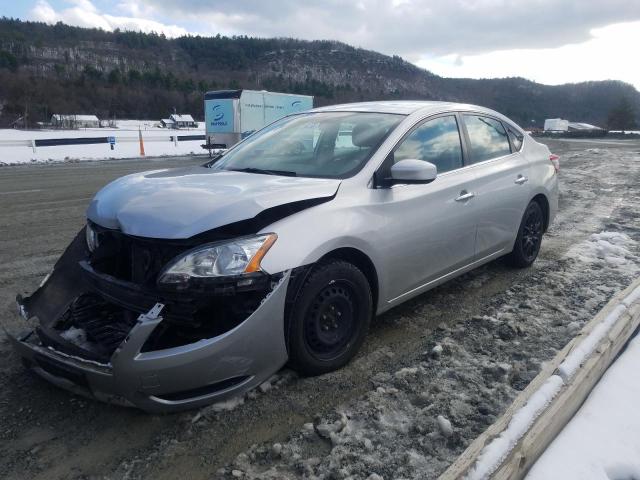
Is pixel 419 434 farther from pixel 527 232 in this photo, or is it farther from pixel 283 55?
pixel 283 55

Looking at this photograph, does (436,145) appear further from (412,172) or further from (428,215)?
(412,172)

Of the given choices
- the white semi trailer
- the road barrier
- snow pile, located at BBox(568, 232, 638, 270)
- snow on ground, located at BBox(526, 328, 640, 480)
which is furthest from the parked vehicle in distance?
the white semi trailer

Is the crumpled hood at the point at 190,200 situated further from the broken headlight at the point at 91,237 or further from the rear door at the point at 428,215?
the rear door at the point at 428,215

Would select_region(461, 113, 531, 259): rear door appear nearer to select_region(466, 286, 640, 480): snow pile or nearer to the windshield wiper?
select_region(466, 286, 640, 480): snow pile

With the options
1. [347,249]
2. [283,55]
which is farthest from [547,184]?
[283,55]

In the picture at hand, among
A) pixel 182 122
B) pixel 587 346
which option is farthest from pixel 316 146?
pixel 182 122


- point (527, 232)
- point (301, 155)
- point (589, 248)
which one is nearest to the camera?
point (301, 155)

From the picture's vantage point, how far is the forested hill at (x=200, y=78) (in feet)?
296

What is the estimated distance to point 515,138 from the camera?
508 cm

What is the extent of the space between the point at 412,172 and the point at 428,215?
0.51 m

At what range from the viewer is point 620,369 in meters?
2.92

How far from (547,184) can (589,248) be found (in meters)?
1.17

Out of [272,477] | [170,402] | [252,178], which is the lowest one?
[272,477]

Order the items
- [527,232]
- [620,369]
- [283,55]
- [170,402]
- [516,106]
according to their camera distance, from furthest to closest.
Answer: [283,55] < [516,106] < [527,232] < [620,369] < [170,402]
